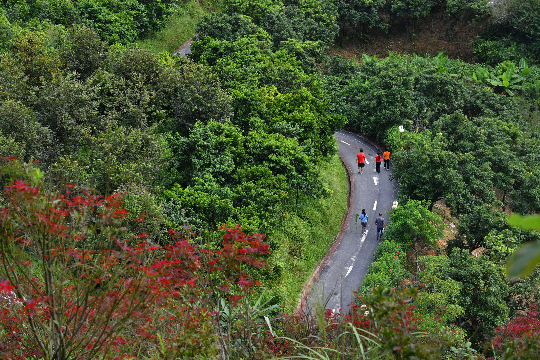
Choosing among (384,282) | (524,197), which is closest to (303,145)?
(384,282)

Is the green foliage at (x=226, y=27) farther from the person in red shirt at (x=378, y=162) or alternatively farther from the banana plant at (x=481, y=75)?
the banana plant at (x=481, y=75)

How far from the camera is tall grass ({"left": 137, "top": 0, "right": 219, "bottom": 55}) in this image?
128ft

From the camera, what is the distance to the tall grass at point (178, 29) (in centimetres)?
3891

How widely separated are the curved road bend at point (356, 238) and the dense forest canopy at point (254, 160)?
1.15 m

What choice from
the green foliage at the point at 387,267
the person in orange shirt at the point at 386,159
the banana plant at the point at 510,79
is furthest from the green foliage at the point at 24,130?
the banana plant at the point at 510,79

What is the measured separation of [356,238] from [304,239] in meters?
2.57

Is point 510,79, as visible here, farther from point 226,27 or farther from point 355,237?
point 355,237

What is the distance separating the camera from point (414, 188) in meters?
23.0

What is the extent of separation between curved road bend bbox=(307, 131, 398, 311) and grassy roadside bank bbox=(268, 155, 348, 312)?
0.59 meters

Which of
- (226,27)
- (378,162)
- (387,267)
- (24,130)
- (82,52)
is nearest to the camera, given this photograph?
(24,130)

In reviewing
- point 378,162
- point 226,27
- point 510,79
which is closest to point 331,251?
point 378,162

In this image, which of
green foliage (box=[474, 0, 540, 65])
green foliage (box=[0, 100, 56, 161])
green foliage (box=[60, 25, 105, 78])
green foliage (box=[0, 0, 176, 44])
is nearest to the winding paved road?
green foliage (box=[0, 100, 56, 161])

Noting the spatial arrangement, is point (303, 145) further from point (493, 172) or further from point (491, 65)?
point (491, 65)

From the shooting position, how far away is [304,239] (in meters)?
21.1
